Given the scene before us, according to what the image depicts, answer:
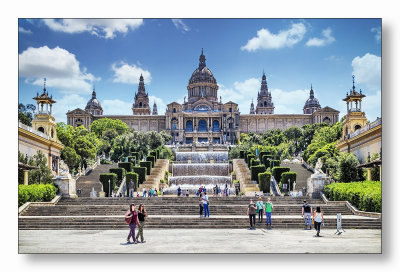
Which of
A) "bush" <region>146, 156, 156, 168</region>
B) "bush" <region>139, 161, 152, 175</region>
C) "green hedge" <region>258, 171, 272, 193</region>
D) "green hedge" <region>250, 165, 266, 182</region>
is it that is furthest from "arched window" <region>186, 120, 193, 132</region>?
"green hedge" <region>258, 171, 272, 193</region>

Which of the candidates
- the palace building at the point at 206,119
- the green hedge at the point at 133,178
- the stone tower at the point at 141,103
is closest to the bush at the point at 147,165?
the green hedge at the point at 133,178

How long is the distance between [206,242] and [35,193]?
11184 mm

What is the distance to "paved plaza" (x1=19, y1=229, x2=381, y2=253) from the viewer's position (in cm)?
1408

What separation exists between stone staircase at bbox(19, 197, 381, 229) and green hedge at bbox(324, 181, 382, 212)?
1.86 ft

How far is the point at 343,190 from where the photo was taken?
24.3m

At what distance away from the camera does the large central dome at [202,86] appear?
126 metres

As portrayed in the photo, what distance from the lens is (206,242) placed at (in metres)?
15.1

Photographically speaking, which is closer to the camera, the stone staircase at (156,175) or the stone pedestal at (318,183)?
the stone pedestal at (318,183)

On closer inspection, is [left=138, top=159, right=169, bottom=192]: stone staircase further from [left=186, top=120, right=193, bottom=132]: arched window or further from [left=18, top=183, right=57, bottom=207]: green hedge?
[left=186, top=120, right=193, bottom=132]: arched window

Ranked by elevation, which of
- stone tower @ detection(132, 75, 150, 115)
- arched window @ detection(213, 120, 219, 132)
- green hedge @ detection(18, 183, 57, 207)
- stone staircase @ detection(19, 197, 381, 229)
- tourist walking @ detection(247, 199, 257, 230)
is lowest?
stone staircase @ detection(19, 197, 381, 229)

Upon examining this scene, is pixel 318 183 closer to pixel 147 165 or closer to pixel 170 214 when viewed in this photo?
pixel 170 214

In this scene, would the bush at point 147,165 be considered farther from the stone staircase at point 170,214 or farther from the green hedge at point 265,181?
the stone staircase at point 170,214

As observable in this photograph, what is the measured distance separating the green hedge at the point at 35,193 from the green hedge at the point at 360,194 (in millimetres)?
14287
